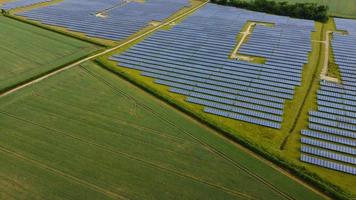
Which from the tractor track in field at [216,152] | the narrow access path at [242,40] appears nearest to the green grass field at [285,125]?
the tractor track in field at [216,152]

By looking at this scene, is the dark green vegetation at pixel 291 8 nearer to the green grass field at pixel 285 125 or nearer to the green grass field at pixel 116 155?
the green grass field at pixel 285 125

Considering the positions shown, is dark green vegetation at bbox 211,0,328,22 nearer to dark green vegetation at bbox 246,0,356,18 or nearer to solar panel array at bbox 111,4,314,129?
solar panel array at bbox 111,4,314,129

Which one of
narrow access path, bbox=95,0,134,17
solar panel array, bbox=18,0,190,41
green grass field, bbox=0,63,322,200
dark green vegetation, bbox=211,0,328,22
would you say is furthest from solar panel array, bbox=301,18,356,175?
narrow access path, bbox=95,0,134,17

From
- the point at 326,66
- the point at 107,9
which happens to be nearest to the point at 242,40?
the point at 326,66

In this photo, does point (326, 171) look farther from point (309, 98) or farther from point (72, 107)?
point (72, 107)

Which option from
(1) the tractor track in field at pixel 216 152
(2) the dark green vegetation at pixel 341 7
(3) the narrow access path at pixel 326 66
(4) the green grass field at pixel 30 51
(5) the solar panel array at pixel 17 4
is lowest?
(1) the tractor track in field at pixel 216 152

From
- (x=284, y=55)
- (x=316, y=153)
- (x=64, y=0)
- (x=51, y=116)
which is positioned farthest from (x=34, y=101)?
(x=64, y=0)

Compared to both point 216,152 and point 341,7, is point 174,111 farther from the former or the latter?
point 341,7
